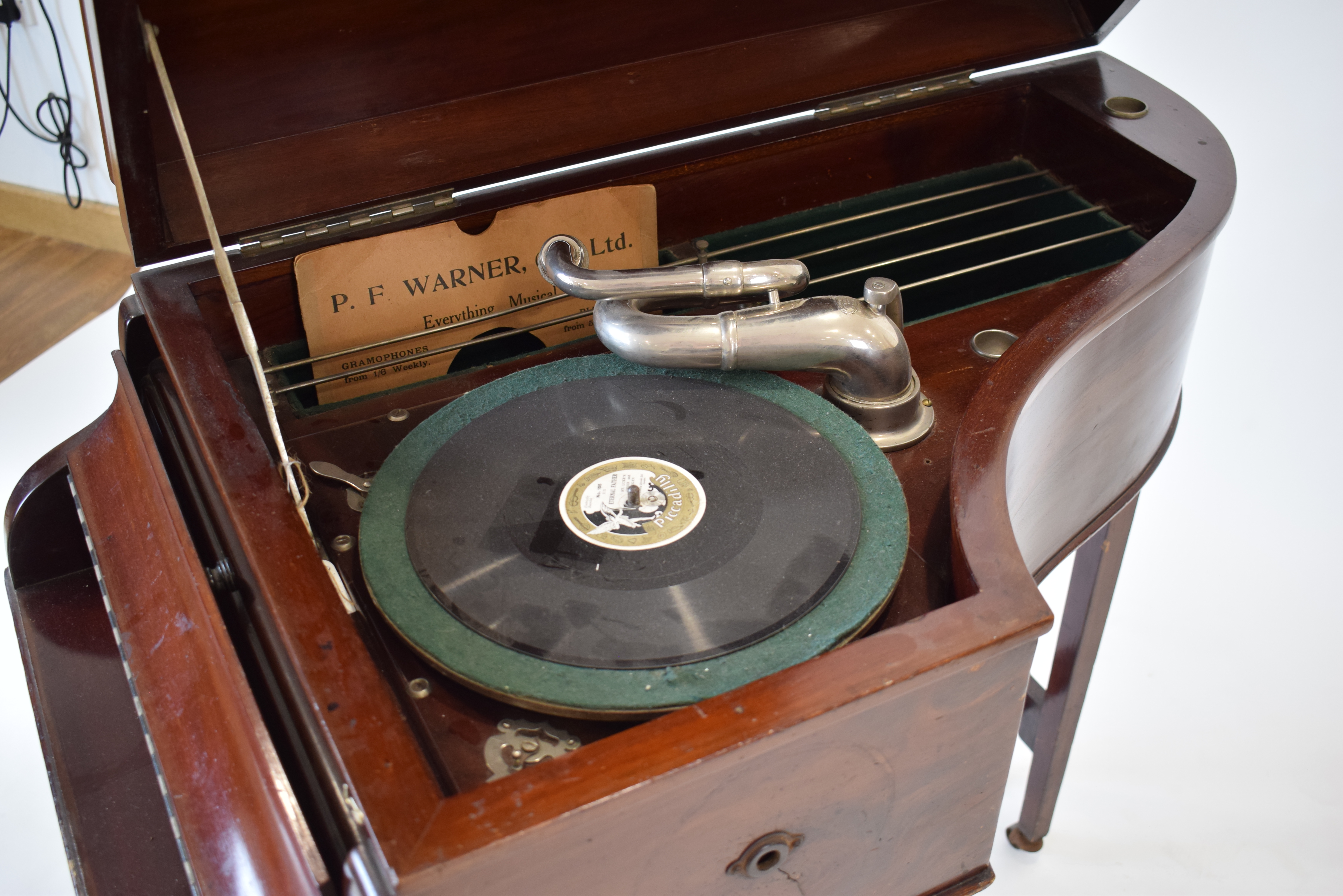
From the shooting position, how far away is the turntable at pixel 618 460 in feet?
2.66

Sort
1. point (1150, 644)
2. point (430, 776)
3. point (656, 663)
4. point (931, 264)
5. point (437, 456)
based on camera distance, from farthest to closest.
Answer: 1. point (1150, 644)
2. point (931, 264)
3. point (437, 456)
4. point (656, 663)
5. point (430, 776)

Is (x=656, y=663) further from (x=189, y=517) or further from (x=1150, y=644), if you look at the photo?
(x=1150, y=644)

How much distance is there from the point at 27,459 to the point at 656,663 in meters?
1.89

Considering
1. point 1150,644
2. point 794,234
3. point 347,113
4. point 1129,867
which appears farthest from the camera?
point 1150,644

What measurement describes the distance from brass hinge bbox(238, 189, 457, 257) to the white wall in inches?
74.6

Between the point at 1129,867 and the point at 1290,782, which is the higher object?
the point at 1290,782

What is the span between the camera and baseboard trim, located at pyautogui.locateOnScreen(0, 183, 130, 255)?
3252 millimetres

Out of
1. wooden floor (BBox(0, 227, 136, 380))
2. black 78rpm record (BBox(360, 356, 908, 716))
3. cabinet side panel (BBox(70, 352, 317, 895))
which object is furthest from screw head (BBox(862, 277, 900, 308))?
wooden floor (BBox(0, 227, 136, 380))

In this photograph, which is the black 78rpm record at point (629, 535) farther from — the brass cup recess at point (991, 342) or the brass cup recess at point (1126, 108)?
the brass cup recess at point (1126, 108)

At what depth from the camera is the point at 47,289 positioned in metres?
3.03

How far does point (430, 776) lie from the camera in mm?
736

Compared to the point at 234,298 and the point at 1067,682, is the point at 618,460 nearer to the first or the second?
the point at 234,298

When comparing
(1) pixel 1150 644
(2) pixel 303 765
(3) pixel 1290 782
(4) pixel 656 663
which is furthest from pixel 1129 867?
(2) pixel 303 765

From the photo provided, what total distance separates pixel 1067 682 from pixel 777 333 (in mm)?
1024
